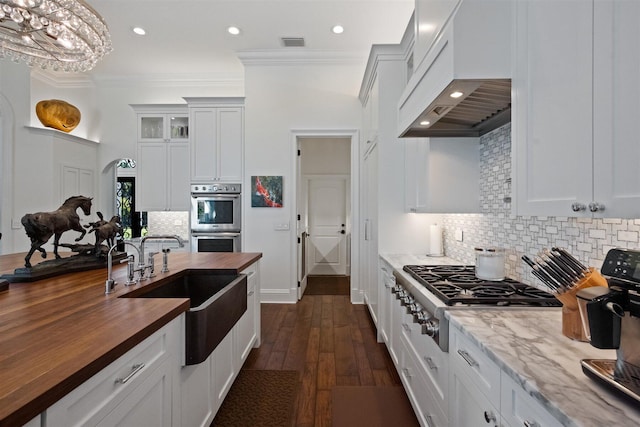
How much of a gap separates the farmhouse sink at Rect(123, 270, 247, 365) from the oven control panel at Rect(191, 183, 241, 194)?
7.85 feet

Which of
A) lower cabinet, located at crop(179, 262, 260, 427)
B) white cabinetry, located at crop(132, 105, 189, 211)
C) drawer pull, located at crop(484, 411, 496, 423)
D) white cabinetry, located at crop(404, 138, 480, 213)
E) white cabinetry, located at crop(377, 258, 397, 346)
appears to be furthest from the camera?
white cabinetry, located at crop(132, 105, 189, 211)

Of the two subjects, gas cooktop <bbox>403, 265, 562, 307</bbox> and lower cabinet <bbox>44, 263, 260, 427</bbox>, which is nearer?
lower cabinet <bbox>44, 263, 260, 427</bbox>

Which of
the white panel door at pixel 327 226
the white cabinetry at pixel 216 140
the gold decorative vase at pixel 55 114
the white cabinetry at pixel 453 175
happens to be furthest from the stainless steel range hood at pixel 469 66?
the gold decorative vase at pixel 55 114

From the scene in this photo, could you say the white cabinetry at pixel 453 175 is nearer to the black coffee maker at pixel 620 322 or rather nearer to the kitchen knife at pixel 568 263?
the kitchen knife at pixel 568 263

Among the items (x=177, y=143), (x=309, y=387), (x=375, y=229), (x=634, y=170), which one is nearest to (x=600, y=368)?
(x=634, y=170)

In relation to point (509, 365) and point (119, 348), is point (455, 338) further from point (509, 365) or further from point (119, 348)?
point (119, 348)

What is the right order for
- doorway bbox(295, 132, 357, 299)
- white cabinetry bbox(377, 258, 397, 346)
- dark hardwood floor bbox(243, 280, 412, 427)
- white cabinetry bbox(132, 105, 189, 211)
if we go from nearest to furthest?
dark hardwood floor bbox(243, 280, 412, 427)
white cabinetry bbox(377, 258, 397, 346)
white cabinetry bbox(132, 105, 189, 211)
doorway bbox(295, 132, 357, 299)

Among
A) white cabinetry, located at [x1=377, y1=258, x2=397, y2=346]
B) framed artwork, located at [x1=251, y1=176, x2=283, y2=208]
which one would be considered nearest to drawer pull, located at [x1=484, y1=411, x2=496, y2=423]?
white cabinetry, located at [x1=377, y1=258, x2=397, y2=346]

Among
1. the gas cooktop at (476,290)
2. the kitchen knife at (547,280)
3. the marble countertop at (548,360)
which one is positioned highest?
the kitchen knife at (547,280)

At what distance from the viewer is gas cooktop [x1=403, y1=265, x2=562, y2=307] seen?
1.41 meters

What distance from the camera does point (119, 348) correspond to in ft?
3.11

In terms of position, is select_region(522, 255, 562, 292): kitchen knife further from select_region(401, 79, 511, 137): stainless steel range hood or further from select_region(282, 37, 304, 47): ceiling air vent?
select_region(282, 37, 304, 47): ceiling air vent

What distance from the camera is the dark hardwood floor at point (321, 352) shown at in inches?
90.1

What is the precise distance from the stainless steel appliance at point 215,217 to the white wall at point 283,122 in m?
0.18
